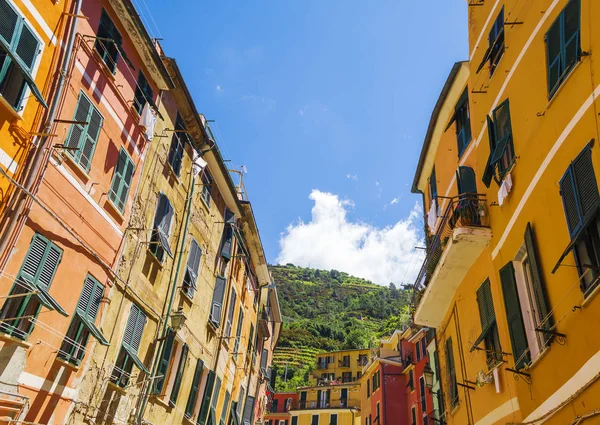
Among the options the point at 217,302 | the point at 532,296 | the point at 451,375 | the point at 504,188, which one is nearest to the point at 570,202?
the point at 532,296

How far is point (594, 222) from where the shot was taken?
6828mm

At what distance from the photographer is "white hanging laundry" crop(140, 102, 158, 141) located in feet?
44.9

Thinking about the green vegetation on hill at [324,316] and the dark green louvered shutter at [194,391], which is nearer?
the dark green louvered shutter at [194,391]

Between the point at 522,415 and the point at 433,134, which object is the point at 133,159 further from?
the point at 522,415

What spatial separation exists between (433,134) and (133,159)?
31.4ft

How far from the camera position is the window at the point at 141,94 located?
13.8 metres

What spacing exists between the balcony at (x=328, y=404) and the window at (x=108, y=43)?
5308 cm

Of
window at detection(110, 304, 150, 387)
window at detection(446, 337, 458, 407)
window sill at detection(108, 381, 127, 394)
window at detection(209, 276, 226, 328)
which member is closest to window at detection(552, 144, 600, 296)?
window at detection(446, 337, 458, 407)

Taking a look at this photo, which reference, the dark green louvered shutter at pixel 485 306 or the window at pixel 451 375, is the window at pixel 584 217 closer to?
the dark green louvered shutter at pixel 485 306

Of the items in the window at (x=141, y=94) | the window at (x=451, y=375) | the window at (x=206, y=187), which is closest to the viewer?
the window at (x=141, y=94)

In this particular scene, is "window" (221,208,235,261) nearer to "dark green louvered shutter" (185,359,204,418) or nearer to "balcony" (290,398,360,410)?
"dark green louvered shutter" (185,359,204,418)

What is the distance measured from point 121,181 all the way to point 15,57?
4.69 m

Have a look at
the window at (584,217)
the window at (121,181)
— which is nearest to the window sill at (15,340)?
the window at (121,181)

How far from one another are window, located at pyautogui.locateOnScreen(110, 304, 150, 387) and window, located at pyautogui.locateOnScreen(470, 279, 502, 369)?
8347mm
